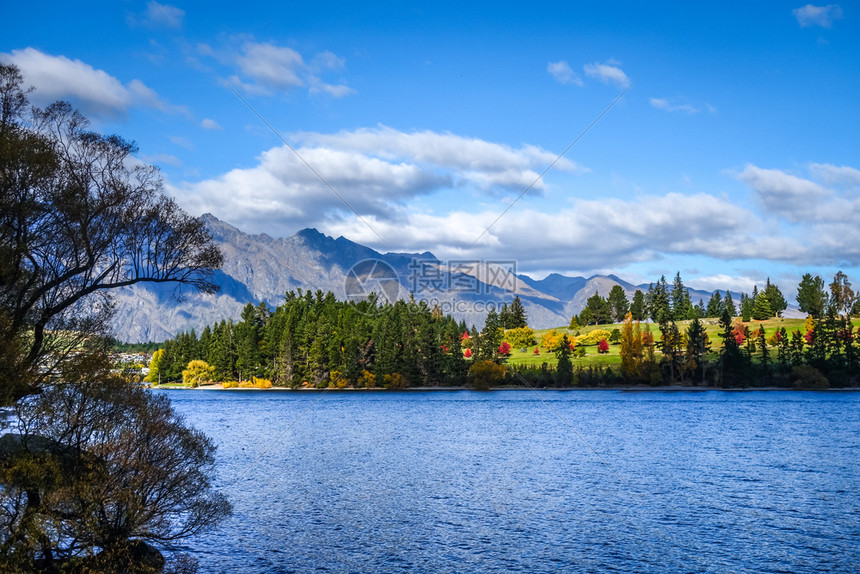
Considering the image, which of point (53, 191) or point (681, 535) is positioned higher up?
point (53, 191)

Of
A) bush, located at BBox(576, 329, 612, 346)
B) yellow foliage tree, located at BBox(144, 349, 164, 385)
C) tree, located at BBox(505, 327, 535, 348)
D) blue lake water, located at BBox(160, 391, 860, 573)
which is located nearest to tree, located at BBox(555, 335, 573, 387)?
bush, located at BBox(576, 329, 612, 346)

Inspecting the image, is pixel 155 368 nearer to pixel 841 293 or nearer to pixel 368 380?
pixel 368 380

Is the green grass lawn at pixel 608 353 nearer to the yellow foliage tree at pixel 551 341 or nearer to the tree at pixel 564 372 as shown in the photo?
the yellow foliage tree at pixel 551 341

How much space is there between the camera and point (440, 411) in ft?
291

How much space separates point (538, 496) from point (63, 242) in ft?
87.3

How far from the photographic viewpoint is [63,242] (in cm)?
1961

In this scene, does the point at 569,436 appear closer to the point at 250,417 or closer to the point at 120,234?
the point at 250,417

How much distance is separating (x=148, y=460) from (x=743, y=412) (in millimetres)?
84801

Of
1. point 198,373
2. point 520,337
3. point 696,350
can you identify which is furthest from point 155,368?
point 696,350

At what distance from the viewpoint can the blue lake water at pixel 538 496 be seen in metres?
24.4

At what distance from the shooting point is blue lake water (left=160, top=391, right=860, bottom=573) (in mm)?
24391

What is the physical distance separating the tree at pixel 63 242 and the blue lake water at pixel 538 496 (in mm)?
10271

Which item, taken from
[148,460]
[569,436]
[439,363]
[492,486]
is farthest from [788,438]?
[439,363]

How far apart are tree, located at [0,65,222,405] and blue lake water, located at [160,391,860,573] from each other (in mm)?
10271
